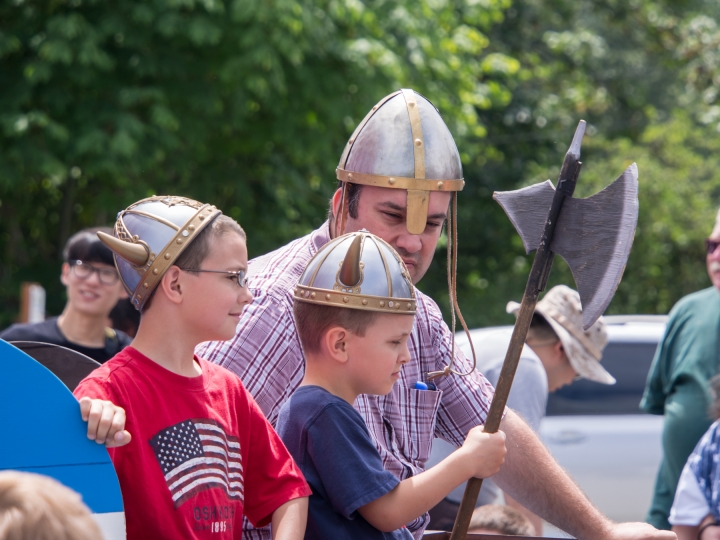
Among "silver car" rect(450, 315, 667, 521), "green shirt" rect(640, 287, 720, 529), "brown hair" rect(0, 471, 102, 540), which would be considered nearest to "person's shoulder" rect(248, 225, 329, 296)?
"brown hair" rect(0, 471, 102, 540)

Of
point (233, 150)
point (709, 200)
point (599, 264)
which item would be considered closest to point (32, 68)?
point (233, 150)

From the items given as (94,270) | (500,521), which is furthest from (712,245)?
(94,270)

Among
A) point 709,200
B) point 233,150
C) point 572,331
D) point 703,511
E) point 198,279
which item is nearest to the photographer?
point 198,279

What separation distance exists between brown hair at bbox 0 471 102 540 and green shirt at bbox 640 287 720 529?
12.7 feet

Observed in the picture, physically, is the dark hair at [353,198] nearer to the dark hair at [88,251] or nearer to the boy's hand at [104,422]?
the boy's hand at [104,422]

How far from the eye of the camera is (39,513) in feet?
3.88

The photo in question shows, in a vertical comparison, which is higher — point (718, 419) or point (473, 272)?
point (718, 419)

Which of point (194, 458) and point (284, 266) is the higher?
point (284, 266)

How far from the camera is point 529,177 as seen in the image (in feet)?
48.8

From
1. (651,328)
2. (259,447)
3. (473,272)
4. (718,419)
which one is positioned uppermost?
(259,447)

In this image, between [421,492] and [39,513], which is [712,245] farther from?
[39,513]

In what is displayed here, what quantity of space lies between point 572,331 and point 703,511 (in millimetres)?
1221

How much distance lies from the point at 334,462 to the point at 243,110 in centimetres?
627

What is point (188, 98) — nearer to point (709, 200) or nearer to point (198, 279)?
point (198, 279)
